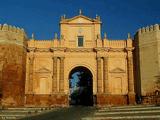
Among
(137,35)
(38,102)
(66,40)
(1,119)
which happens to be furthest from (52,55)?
(1,119)

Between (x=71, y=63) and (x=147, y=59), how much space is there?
27.3 ft

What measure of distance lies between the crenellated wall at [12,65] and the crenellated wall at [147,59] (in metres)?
12.2

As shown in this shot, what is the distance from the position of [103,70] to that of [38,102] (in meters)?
7.81

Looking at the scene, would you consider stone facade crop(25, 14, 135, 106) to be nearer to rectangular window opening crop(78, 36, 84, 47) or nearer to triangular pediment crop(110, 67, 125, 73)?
triangular pediment crop(110, 67, 125, 73)

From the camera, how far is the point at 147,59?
33.7m

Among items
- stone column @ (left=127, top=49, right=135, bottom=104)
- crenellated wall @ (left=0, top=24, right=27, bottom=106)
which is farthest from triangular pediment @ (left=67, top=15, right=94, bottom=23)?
crenellated wall @ (left=0, top=24, right=27, bottom=106)

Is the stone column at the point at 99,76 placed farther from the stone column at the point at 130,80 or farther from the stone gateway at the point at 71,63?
the stone column at the point at 130,80

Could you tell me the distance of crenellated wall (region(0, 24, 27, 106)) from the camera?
31.9 m

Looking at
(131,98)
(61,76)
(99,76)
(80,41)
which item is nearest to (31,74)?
(61,76)

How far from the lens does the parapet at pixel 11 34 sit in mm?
33000

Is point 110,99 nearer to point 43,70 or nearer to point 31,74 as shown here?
point 43,70

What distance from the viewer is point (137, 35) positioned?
118ft

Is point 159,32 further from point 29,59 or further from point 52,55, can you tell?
point 29,59

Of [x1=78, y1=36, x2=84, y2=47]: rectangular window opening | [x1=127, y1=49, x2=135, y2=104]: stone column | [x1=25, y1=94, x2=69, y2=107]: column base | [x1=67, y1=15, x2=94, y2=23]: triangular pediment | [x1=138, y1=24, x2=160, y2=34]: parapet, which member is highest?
[x1=67, y1=15, x2=94, y2=23]: triangular pediment
